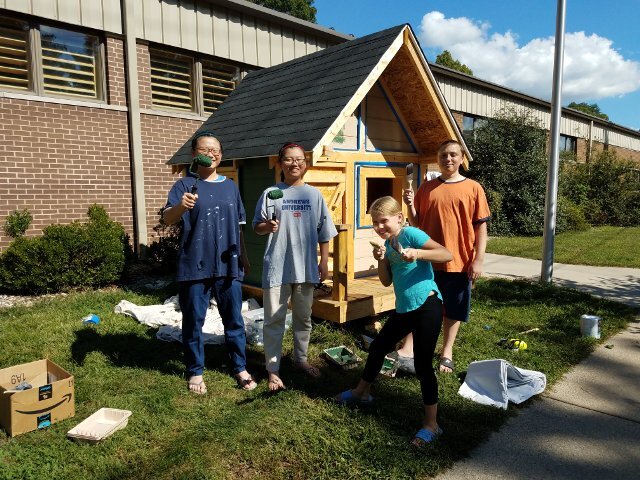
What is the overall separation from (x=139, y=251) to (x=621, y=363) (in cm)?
822

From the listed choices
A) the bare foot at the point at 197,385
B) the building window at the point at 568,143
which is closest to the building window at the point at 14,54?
the bare foot at the point at 197,385

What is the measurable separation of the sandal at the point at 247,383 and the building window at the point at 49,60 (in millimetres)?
6994

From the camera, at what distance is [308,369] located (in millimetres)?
4039

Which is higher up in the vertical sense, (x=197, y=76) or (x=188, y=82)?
(x=197, y=76)

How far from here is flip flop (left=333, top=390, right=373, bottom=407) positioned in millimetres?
3461

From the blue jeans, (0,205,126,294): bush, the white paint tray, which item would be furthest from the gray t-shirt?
(0,205,126,294): bush

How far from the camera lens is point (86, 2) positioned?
8.38m

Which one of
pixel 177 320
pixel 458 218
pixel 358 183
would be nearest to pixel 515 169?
pixel 358 183

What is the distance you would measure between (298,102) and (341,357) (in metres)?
3.07

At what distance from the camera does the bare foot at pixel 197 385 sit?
144 inches

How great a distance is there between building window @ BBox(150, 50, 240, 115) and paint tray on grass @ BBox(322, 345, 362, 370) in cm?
725

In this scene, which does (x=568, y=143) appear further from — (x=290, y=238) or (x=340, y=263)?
(x=290, y=238)

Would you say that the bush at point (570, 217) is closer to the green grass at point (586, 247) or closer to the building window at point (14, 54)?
the green grass at point (586, 247)

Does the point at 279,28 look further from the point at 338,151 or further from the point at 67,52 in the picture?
the point at 338,151
